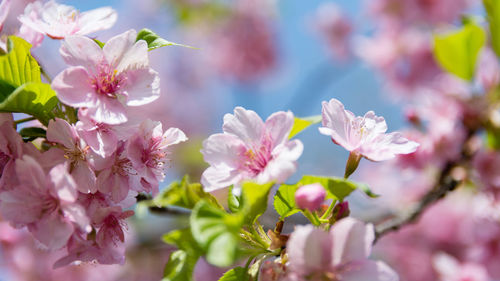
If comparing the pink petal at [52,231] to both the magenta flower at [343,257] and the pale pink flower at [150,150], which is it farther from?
the magenta flower at [343,257]

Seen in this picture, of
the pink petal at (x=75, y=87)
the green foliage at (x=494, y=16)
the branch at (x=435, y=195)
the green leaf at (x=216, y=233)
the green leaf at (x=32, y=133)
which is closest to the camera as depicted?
the green leaf at (x=216, y=233)

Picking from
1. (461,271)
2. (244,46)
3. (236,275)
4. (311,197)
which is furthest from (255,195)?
(244,46)

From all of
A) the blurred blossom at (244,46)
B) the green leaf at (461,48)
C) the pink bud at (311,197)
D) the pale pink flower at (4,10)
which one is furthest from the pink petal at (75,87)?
the blurred blossom at (244,46)

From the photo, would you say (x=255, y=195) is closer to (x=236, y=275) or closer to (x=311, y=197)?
(x=311, y=197)

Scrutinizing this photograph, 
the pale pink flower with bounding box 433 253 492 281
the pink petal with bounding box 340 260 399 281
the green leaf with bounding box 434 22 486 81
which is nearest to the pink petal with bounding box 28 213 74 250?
the pink petal with bounding box 340 260 399 281

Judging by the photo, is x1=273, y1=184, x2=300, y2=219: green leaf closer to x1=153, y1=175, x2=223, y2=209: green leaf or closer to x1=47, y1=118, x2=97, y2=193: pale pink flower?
x1=153, y1=175, x2=223, y2=209: green leaf

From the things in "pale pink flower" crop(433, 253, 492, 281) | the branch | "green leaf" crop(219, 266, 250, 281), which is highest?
"green leaf" crop(219, 266, 250, 281)
